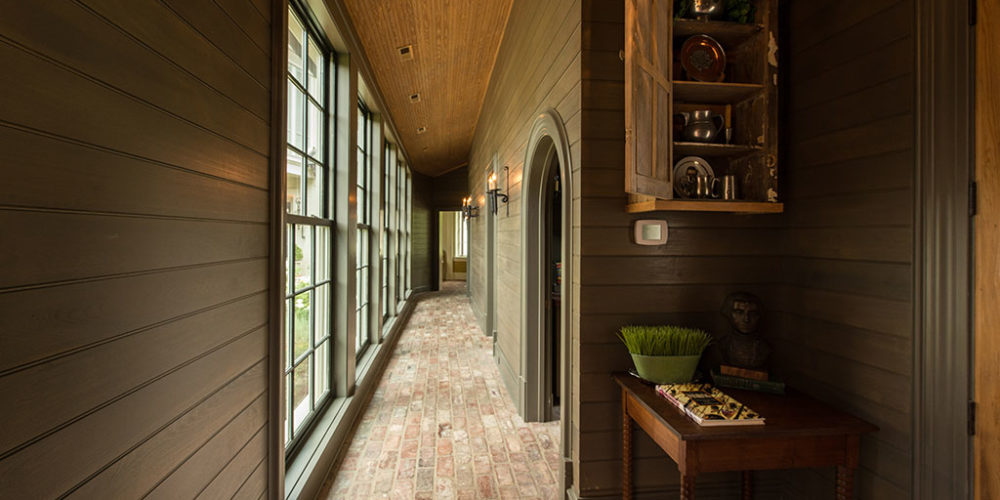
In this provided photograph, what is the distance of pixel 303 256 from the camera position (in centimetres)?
243

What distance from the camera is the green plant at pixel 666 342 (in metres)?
1.80

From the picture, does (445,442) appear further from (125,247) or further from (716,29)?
(716,29)

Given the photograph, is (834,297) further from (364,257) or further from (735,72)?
(364,257)

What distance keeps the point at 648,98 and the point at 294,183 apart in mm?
1809

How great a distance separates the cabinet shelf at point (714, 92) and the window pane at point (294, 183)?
74.7 inches

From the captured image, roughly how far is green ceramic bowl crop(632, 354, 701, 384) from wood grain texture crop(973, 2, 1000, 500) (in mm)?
808

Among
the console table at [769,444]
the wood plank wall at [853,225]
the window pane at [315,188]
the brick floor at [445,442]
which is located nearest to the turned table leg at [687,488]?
the console table at [769,444]

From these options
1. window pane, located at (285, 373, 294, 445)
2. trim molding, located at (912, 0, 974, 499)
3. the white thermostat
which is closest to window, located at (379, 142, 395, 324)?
window pane, located at (285, 373, 294, 445)

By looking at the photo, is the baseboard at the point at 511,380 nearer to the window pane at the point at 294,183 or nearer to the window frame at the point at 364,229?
the window frame at the point at 364,229

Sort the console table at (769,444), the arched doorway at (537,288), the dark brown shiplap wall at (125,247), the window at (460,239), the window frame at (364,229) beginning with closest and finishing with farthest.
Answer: the dark brown shiplap wall at (125,247) → the console table at (769,444) → the arched doorway at (537,288) → the window frame at (364,229) → the window at (460,239)

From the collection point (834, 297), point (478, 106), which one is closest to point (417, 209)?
point (478, 106)

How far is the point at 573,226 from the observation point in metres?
2.09

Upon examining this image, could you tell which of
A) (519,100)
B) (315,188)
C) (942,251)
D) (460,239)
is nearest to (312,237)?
(315,188)

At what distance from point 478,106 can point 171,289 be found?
237 inches
